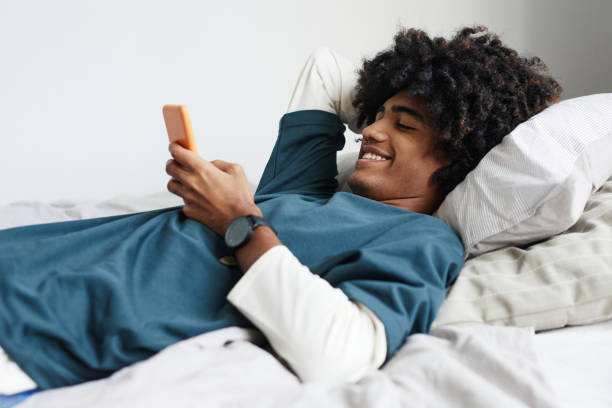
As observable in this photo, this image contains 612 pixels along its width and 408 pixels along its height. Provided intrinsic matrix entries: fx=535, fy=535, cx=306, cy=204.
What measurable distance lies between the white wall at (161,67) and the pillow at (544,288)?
4.85 feet

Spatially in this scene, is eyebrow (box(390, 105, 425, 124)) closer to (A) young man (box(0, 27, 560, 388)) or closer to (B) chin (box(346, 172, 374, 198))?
(A) young man (box(0, 27, 560, 388))

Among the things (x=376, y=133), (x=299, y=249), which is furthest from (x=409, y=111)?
(x=299, y=249)

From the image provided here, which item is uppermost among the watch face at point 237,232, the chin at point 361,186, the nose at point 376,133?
the nose at point 376,133

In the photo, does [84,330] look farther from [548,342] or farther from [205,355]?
[548,342]

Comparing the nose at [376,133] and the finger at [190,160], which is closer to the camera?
the finger at [190,160]

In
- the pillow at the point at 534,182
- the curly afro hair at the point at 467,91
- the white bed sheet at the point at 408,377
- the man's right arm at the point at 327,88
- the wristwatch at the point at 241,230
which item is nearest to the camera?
the white bed sheet at the point at 408,377

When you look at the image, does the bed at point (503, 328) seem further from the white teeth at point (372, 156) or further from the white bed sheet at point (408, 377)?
the white teeth at point (372, 156)

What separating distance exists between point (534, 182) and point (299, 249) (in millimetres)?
430

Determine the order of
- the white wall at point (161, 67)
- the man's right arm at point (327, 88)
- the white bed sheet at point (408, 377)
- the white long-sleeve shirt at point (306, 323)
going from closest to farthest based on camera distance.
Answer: the white bed sheet at point (408, 377)
the white long-sleeve shirt at point (306, 323)
the man's right arm at point (327, 88)
the white wall at point (161, 67)

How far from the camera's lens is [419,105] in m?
1.17

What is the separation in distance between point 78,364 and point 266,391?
0.27m

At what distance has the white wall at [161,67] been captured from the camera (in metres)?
1.96

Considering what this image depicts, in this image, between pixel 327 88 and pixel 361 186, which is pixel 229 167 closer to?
pixel 361 186

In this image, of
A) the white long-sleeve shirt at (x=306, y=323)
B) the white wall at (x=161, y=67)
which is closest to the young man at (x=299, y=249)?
the white long-sleeve shirt at (x=306, y=323)
